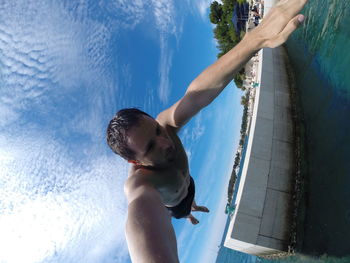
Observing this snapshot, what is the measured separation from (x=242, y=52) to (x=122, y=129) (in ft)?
5.73

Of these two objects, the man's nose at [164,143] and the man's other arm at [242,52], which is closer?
the man's other arm at [242,52]

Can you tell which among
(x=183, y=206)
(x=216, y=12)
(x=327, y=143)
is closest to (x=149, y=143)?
(x=183, y=206)

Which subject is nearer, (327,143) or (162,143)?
(162,143)

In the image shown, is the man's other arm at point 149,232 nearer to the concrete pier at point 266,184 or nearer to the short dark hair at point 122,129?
the short dark hair at point 122,129

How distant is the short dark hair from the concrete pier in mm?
5523

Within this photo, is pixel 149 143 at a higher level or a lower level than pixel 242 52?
lower

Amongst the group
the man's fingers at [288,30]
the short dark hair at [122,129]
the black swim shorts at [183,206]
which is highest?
Answer: the man's fingers at [288,30]

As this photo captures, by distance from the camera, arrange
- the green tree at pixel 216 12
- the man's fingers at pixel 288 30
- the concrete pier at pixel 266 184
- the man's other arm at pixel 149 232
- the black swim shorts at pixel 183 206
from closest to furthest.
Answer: the man's other arm at pixel 149 232
the man's fingers at pixel 288 30
the black swim shorts at pixel 183 206
the concrete pier at pixel 266 184
the green tree at pixel 216 12

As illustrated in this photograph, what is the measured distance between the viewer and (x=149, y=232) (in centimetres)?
197

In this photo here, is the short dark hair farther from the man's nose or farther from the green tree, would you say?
the green tree

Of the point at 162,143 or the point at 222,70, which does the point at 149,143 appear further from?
the point at 222,70

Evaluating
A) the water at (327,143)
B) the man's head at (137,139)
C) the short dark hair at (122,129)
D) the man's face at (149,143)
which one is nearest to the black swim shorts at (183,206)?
the man's face at (149,143)

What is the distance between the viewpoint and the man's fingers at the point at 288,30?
2.48 meters

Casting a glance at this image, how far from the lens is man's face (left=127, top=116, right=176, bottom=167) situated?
2.94 m
